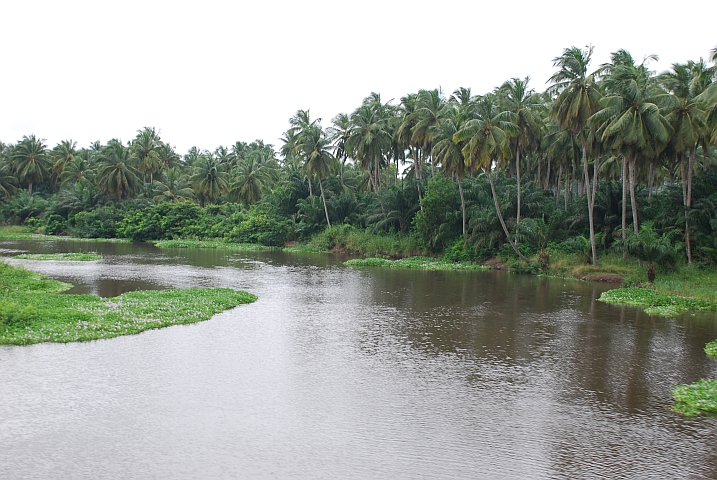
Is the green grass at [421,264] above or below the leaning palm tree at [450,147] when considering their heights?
below

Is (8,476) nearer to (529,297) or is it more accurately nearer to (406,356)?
(406,356)

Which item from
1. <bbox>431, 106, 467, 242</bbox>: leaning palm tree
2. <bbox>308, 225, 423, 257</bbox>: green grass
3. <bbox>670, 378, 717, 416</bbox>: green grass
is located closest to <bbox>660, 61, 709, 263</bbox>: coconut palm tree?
<bbox>431, 106, 467, 242</bbox>: leaning palm tree

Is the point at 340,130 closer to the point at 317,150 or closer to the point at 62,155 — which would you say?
the point at 317,150

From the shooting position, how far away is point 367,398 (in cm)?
1323

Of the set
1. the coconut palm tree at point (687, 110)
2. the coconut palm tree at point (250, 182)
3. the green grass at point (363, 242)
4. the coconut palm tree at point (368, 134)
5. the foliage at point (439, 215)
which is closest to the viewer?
the coconut palm tree at point (687, 110)

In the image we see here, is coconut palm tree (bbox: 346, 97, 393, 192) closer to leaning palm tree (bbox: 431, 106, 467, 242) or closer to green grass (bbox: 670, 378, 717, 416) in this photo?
leaning palm tree (bbox: 431, 106, 467, 242)

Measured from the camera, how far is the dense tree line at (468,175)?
31.7 meters

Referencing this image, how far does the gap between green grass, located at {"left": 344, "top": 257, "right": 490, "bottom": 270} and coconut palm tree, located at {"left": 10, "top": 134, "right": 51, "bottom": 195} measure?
6034cm

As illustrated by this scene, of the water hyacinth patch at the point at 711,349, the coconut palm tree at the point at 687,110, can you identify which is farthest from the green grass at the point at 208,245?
the water hyacinth patch at the point at 711,349

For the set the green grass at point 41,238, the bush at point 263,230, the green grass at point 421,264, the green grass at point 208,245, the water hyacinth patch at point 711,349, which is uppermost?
the bush at point 263,230

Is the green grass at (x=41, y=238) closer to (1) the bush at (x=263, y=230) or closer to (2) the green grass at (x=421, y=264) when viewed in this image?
(1) the bush at (x=263, y=230)

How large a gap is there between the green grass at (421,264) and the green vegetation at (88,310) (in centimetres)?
1764

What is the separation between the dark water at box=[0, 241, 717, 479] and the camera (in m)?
10.1

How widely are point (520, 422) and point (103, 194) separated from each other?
72.5m
